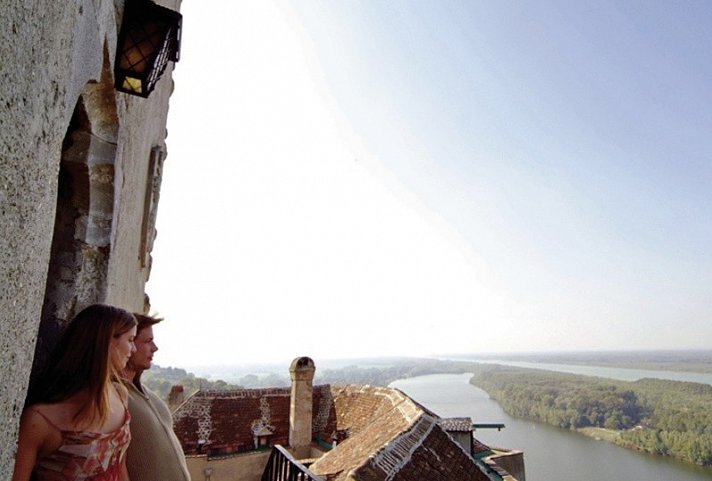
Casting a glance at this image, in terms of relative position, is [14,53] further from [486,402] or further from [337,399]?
[486,402]

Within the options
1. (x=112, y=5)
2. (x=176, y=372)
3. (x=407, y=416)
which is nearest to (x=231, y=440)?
(x=407, y=416)

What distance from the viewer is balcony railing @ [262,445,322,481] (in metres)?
3.49

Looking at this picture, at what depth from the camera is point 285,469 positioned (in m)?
3.75

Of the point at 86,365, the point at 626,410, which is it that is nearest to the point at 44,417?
the point at 86,365

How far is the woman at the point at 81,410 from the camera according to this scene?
1.49 m

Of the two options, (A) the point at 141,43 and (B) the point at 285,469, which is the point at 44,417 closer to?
(A) the point at 141,43

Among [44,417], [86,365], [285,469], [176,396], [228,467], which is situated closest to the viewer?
[44,417]

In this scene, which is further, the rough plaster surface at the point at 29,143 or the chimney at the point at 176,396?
the chimney at the point at 176,396

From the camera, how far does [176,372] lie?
12794cm

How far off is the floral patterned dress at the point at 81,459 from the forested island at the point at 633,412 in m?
59.7

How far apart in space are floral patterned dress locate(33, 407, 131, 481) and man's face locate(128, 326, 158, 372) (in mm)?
733

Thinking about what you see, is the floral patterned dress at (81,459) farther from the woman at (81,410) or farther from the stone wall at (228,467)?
the stone wall at (228,467)

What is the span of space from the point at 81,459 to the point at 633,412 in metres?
89.6

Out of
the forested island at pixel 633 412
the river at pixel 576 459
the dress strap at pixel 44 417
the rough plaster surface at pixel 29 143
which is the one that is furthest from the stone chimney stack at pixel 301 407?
the forested island at pixel 633 412
